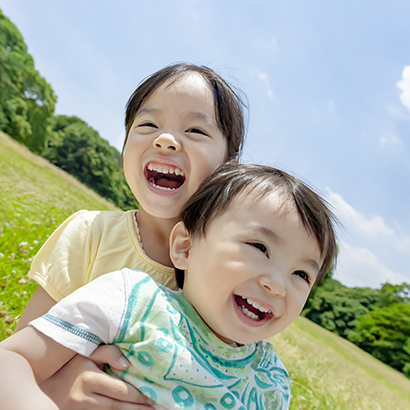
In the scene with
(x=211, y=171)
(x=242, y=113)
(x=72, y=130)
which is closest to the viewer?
(x=211, y=171)

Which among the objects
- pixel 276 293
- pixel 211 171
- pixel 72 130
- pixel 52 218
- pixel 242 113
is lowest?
pixel 52 218

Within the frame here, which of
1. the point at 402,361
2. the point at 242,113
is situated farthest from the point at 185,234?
the point at 402,361

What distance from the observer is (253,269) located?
1461 mm

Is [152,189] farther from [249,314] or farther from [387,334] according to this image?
[387,334]

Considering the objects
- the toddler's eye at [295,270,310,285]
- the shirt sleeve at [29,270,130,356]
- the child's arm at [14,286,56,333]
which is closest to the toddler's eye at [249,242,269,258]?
the toddler's eye at [295,270,310,285]

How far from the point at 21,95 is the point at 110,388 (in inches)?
1297

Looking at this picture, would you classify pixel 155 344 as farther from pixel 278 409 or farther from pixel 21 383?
pixel 278 409

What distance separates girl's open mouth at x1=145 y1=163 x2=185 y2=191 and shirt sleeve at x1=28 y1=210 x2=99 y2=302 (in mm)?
408

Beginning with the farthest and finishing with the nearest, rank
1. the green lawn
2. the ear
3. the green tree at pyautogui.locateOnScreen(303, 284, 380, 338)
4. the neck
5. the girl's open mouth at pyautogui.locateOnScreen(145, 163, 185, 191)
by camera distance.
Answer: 1. the green tree at pyautogui.locateOnScreen(303, 284, 380, 338)
2. the green lawn
3. the neck
4. the girl's open mouth at pyautogui.locateOnScreen(145, 163, 185, 191)
5. the ear

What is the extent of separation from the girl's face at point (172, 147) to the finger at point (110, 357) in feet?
2.44

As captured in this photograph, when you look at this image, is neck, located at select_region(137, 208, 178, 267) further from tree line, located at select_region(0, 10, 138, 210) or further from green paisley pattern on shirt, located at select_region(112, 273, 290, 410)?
tree line, located at select_region(0, 10, 138, 210)

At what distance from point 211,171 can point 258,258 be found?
2.28 ft

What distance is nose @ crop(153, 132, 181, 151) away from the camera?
6.08 feet

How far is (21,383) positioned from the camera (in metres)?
1.15
